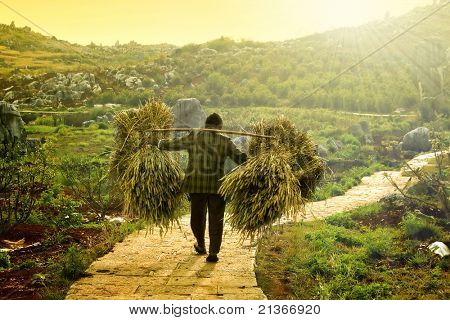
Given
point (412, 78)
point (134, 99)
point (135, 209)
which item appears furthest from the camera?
point (412, 78)

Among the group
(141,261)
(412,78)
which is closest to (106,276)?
(141,261)

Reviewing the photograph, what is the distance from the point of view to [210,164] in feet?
17.3

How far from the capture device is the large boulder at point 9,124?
9970 millimetres

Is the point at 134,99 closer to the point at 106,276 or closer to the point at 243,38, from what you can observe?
the point at 106,276

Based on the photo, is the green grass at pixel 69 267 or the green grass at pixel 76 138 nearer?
the green grass at pixel 69 267

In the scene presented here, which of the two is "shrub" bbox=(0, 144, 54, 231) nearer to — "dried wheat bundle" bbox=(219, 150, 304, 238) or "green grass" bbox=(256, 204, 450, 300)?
"dried wheat bundle" bbox=(219, 150, 304, 238)

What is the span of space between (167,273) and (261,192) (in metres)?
1.32

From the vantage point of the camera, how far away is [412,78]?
1109 inches

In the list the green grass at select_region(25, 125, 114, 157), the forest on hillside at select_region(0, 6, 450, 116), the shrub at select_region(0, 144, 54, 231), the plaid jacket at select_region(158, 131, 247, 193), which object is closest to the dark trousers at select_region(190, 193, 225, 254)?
the plaid jacket at select_region(158, 131, 247, 193)

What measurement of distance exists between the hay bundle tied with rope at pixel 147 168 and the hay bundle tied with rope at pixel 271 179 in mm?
710

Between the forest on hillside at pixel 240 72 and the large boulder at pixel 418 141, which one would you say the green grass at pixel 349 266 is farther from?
the forest on hillside at pixel 240 72

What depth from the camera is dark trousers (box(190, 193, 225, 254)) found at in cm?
532

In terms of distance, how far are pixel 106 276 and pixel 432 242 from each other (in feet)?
14.1

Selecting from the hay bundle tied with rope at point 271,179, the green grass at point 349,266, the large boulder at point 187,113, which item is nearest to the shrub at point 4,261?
the hay bundle tied with rope at point 271,179
